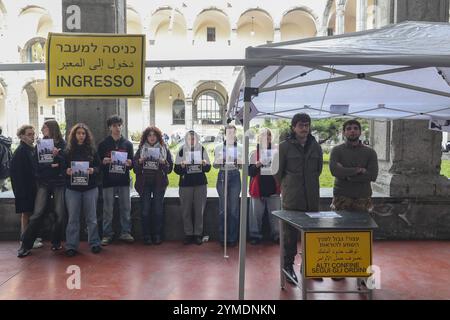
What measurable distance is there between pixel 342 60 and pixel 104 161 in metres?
4.12

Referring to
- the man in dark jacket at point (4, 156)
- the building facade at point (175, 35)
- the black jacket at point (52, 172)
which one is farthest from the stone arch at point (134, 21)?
the black jacket at point (52, 172)

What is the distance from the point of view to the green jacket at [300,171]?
182 inches

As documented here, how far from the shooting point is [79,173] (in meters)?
5.81

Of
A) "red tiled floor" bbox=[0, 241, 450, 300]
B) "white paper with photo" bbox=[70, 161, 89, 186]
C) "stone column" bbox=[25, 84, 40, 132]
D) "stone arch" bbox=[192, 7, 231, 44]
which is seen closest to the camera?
"red tiled floor" bbox=[0, 241, 450, 300]

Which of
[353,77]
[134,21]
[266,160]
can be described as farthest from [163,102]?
[353,77]

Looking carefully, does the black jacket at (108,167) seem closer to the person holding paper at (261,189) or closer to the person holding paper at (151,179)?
the person holding paper at (151,179)

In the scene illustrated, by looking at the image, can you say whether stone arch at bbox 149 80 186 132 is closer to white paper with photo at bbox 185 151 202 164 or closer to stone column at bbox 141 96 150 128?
stone column at bbox 141 96 150 128

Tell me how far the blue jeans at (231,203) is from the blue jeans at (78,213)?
1.91 m

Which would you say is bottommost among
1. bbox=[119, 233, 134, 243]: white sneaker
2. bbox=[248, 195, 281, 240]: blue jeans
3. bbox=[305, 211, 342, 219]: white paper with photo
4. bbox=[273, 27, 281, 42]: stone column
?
bbox=[119, 233, 134, 243]: white sneaker

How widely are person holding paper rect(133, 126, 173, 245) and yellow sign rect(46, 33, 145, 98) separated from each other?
2781 mm

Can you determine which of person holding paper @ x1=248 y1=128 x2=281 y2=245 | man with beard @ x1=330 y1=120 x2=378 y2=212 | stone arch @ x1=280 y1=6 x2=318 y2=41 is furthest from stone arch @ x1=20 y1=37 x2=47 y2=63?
man with beard @ x1=330 y1=120 x2=378 y2=212

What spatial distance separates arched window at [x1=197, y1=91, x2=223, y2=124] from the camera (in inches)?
1512

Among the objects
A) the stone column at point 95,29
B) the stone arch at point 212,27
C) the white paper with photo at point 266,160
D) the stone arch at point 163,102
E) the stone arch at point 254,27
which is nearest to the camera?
the white paper with photo at point 266,160

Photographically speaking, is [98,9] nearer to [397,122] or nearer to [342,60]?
[342,60]
